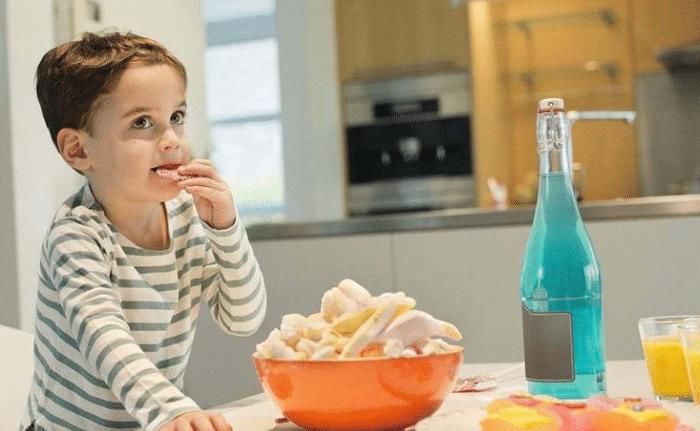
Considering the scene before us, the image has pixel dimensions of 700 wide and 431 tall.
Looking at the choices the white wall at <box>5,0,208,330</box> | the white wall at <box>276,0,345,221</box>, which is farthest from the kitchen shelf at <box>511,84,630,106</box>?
the white wall at <box>5,0,208,330</box>

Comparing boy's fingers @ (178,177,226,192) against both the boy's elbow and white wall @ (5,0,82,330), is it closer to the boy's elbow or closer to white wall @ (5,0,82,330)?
the boy's elbow

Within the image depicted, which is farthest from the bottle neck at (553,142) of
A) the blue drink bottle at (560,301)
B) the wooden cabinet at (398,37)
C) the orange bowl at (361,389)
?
the wooden cabinet at (398,37)

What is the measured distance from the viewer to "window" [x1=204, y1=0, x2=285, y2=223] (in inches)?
255

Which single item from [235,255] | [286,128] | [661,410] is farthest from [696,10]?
[661,410]

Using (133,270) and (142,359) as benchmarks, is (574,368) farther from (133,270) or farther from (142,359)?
(133,270)

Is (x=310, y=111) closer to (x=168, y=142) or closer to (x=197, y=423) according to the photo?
(x=168, y=142)

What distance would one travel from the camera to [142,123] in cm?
106

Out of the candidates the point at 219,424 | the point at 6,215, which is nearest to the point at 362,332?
the point at 219,424

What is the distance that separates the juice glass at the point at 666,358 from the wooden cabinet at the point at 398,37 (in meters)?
3.95

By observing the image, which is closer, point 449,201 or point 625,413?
point 625,413

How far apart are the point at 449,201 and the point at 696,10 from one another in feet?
5.03

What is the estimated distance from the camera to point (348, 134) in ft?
16.8

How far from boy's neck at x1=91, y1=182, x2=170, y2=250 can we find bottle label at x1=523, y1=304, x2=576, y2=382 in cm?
49

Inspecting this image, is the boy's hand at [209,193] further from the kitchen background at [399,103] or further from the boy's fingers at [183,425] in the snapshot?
the kitchen background at [399,103]
